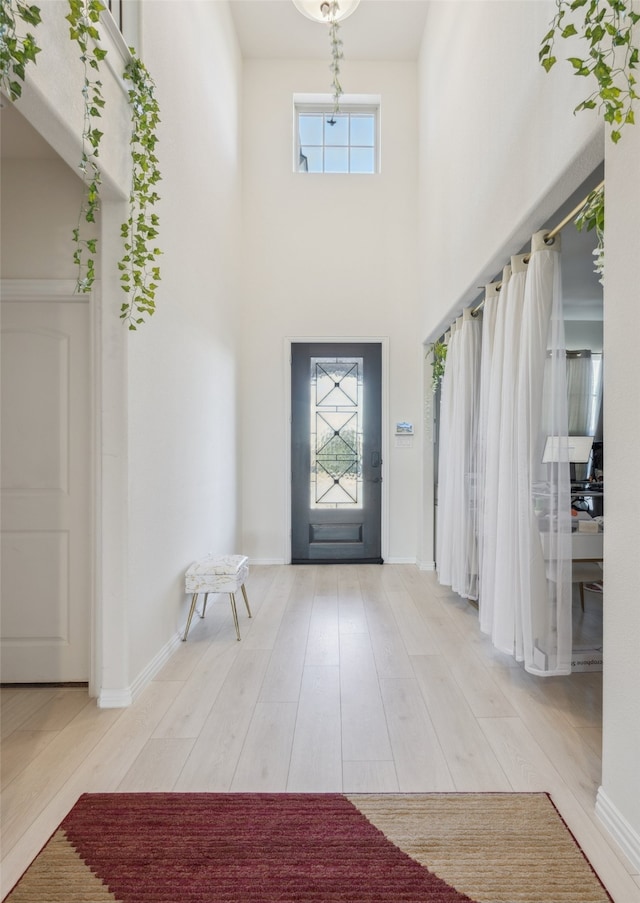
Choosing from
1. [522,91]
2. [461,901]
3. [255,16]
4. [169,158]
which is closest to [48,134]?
[169,158]

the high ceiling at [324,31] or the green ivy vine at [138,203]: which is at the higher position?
the high ceiling at [324,31]

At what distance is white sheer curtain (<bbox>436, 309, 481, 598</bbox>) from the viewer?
365 centimetres

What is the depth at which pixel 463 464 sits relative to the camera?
12.1 ft

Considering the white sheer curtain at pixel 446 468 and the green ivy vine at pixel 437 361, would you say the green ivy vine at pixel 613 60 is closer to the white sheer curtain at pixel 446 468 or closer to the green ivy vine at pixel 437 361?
the white sheer curtain at pixel 446 468

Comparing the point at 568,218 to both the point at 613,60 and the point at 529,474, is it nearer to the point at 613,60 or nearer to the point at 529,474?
the point at 613,60

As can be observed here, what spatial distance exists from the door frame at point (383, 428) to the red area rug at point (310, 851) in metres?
3.55

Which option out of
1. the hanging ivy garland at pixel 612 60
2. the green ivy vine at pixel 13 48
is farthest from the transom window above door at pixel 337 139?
the green ivy vine at pixel 13 48

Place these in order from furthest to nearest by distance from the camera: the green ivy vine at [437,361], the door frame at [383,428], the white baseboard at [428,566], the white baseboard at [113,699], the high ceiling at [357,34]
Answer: the door frame at [383,428], the white baseboard at [428,566], the high ceiling at [357,34], the green ivy vine at [437,361], the white baseboard at [113,699]

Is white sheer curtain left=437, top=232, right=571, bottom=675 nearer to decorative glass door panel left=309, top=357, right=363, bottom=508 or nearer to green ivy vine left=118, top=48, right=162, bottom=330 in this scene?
green ivy vine left=118, top=48, right=162, bottom=330

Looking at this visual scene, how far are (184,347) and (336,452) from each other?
7.63 ft

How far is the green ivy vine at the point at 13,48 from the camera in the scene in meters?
1.43

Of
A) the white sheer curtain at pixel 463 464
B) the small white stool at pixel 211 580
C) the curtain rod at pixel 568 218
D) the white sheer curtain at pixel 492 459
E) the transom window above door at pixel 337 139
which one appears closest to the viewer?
the curtain rod at pixel 568 218

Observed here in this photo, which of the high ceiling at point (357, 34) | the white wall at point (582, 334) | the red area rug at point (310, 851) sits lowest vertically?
the red area rug at point (310, 851)

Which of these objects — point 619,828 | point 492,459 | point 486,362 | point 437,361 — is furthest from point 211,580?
point 437,361
